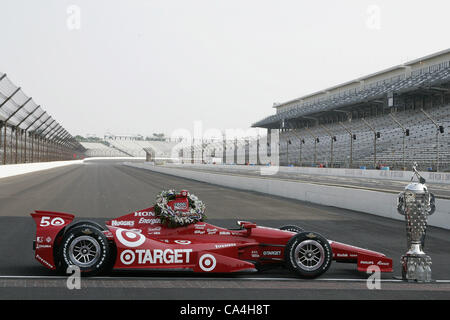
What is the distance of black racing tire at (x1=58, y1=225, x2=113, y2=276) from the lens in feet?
21.7

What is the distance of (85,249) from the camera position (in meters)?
6.71

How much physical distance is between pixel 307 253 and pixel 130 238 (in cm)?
238

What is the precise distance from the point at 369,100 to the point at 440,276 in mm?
57072

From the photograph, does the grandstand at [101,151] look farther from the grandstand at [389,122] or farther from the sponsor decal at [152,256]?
the sponsor decal at [152,256]

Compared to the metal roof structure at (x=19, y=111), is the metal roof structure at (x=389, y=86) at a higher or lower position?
higher

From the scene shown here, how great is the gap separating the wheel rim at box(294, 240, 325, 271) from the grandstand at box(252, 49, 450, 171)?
30.0m

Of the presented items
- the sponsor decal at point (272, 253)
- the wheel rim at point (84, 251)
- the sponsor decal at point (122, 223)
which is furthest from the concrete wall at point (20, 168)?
the sponsor decal at point (272, 253)

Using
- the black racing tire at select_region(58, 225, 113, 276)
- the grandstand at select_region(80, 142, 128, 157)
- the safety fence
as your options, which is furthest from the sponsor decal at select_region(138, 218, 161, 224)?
the grandstand at select_region(80, 142, 128, 157)

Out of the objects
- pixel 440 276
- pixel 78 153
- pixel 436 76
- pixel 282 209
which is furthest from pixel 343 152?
pixel 78 153

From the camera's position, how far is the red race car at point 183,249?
668 cm

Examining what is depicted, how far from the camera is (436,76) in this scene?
50562mm

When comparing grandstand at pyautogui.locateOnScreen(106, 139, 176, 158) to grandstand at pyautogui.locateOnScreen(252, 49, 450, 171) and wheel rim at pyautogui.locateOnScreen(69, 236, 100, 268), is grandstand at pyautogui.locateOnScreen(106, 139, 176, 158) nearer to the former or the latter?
grandstand at pyautogui.locateOnScreen(252, 49, 450, 171)

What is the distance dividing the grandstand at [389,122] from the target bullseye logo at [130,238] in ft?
102
